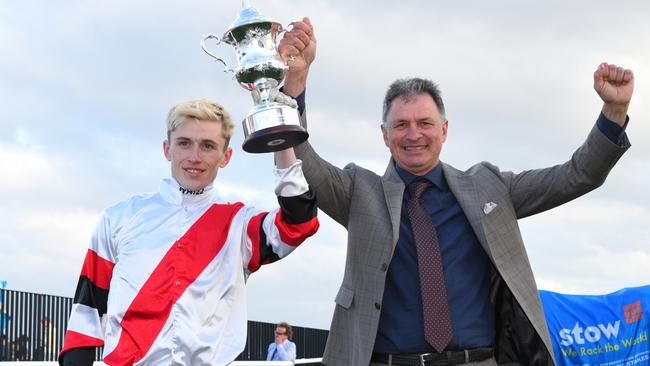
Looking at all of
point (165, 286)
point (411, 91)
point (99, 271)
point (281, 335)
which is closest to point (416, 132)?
point (411, 91)

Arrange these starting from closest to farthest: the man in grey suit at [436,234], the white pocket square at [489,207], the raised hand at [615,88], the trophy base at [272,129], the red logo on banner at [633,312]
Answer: the trophy base at [272,129]
the man in grey suit at [436,234]
the raised hand at [615,88]
the white pocket square at [489,207]
the red logo on banner at [633,312]

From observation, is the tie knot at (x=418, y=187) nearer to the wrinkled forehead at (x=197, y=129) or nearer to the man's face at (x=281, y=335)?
the wrinkled forehead at (x=197, y=129)

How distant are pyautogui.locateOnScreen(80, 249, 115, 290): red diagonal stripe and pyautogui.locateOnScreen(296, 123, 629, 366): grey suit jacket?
1.02 m

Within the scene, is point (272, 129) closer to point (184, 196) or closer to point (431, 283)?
point (184, 196)

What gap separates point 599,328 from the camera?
8805 mm

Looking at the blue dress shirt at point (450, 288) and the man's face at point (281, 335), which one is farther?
the man's face at point (281, 335)

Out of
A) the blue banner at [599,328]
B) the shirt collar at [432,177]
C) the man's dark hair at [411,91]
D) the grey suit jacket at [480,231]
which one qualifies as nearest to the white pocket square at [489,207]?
the grey suit jacket at [480,231]

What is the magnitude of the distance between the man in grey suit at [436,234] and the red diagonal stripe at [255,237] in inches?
14.5

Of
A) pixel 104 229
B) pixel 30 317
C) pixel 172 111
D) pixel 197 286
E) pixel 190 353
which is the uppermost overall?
pixel 30 317

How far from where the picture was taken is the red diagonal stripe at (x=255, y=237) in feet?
14.7

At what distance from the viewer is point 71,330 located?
4.54 metres

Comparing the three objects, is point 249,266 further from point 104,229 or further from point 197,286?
point 104,229

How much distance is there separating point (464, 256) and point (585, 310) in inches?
176

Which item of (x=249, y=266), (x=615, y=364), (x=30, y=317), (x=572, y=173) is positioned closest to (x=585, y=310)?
(x=615, y=364)
